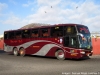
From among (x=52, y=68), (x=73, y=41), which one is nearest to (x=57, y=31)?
(x=73, y=41)

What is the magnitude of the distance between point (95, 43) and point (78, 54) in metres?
8.48

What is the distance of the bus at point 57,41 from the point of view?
16234 mm

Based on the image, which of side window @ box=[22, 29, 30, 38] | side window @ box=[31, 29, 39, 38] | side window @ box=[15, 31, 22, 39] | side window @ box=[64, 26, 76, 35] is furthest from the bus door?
side window @ box=[15, 31, 22, 39]

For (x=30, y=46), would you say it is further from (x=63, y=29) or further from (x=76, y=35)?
(x=76, y=35)

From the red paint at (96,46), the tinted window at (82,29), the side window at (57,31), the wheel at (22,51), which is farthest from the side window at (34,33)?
the red paint at (96,46)

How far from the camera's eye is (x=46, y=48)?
19.1 metres

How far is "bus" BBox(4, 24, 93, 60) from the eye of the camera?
1623cm

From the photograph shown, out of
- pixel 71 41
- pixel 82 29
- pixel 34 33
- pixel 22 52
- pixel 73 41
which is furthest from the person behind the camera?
pixel 22 52

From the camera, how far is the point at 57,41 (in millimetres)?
17672

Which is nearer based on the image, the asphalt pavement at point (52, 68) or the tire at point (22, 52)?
the asphalt pavement at point (52, 68)

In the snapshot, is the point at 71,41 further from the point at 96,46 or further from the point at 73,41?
the point at 96,46

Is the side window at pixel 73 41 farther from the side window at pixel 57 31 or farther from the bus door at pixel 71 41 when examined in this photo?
the side window at pixel 57 31

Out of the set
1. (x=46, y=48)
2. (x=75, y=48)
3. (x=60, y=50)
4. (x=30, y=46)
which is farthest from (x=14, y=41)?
(x=75, y=48)

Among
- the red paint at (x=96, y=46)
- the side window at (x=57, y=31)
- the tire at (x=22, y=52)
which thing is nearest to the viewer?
the side window at (x=57, y=31)
